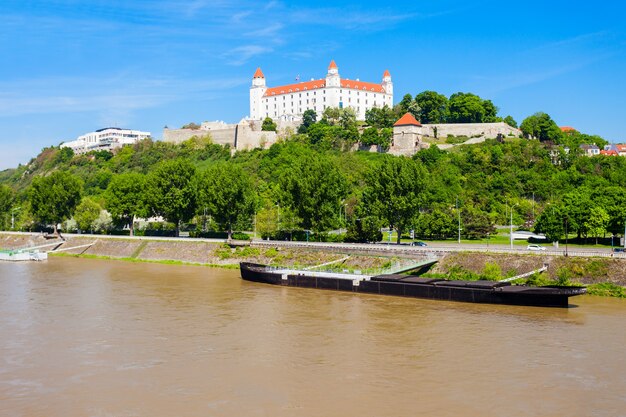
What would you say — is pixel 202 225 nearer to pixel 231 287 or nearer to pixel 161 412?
pixel 231 287

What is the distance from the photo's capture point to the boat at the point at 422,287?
108 ft

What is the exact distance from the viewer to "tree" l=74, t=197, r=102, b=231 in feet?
252

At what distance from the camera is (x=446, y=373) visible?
21547mm

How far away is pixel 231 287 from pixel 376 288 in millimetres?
10051

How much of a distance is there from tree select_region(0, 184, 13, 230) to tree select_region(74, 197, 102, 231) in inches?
821

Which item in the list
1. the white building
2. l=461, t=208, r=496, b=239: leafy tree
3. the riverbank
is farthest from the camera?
the white building

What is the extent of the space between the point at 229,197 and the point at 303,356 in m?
40.8

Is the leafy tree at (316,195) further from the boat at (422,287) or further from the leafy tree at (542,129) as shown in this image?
the leafy tree at (542,129)

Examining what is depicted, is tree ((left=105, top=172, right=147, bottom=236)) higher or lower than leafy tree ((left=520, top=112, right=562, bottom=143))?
lower

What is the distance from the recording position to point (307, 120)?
124500 millimetres

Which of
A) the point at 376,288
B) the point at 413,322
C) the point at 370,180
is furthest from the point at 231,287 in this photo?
the point at 370,180

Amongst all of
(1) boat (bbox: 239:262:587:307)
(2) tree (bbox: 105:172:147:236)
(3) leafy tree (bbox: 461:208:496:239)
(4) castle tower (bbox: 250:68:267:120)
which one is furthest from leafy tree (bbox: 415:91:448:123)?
(1) boat (bbox: 239:262:587:307)

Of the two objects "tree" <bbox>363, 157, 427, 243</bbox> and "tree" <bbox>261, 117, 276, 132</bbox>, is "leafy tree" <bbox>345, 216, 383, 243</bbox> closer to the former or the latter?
"tree" <bbox>363, 157, 427, 243</bbox>

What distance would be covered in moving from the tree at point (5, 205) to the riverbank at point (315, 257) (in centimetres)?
1745
